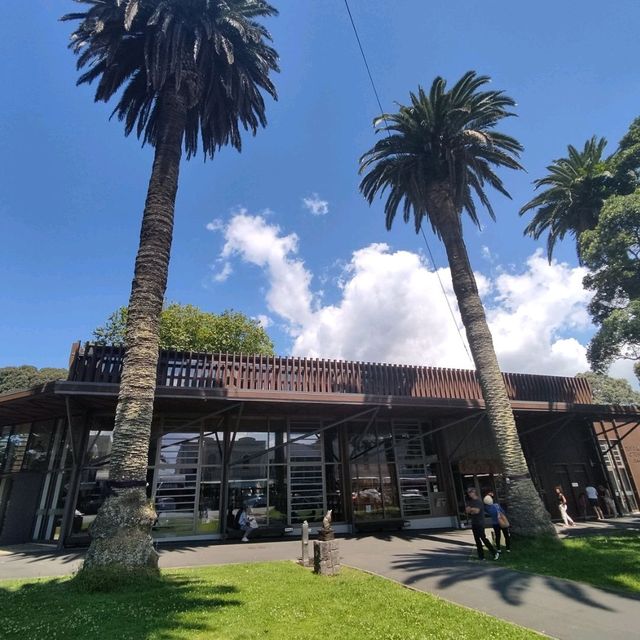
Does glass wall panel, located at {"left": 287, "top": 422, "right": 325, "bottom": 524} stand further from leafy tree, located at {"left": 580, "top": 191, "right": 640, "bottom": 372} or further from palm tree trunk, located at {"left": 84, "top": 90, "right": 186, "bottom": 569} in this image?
leafy tree, located at {"left": 580, "top": 191, "right": 640, "bottom": 372}

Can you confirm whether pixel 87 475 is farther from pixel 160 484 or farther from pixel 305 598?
pixel 305 598

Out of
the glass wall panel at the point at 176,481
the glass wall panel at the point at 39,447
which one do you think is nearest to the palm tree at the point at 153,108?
the glass wall panel at the point at 176,481

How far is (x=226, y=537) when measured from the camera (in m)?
15.0

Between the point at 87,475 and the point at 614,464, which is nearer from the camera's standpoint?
the point at 87,475

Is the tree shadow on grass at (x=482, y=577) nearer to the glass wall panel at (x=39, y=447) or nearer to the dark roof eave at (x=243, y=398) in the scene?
the dark roof eave at (x=243, y=398)

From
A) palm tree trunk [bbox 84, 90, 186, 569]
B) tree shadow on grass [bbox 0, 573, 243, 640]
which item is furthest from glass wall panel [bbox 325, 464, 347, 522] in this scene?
palm tree trunk [bbox 84, 90, 186, 569]

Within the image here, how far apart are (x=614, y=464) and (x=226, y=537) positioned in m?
20.6

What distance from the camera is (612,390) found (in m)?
66.1

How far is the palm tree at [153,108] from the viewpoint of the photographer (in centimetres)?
817

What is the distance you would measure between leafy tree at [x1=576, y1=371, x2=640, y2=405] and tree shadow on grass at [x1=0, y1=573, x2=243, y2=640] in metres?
70.8

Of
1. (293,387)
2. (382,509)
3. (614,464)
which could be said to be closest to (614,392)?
(614,464)

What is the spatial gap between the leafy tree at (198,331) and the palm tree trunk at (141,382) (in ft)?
69.8

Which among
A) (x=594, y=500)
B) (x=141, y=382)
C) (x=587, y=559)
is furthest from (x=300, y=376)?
(x=594, y=500)

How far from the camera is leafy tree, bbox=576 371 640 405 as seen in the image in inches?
2549
